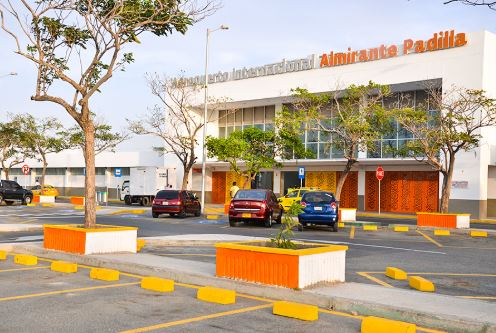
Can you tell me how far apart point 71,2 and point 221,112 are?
1453 inches

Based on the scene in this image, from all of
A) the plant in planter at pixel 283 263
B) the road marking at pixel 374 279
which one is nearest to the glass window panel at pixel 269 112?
the road marking at pixel 374 279

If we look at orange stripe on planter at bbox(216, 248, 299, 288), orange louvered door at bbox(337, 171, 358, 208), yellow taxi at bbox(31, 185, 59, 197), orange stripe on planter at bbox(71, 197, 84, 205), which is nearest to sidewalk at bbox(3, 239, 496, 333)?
orange stripe on planter at bbox(216, 248, 299, 288)

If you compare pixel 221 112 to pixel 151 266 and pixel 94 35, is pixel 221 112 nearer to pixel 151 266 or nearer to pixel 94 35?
pixel 94 35

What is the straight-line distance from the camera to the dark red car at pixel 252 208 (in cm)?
2439

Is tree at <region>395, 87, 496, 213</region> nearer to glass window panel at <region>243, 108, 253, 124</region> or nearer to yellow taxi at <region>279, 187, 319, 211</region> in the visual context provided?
yellow taxi at <region>279, 187, 319, 211</region>

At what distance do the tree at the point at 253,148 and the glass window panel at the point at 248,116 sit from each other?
8.01m

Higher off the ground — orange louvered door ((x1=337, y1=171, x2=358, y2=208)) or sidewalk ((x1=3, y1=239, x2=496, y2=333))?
Answer: orange louvered door ((x1=337, y1=171, x2=358, y2=208))

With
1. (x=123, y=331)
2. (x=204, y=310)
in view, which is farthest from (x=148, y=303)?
(x=123, y=331)

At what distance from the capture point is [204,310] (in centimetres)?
767

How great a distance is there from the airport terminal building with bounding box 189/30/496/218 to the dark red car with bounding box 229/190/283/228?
11654mm

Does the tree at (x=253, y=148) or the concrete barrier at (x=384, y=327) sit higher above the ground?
the tree at (x=253, y=148)

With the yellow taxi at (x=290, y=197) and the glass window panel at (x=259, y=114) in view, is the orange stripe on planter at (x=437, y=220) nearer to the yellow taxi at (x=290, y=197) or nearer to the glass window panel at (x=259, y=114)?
the yellow taxi at (x=290, y=197)

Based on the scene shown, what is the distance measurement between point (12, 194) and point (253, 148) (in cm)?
1656

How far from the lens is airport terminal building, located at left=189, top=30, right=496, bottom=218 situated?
34.5m
